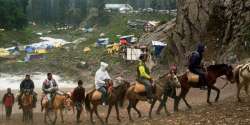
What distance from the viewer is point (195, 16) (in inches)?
1761

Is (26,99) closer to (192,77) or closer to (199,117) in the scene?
(192,77)

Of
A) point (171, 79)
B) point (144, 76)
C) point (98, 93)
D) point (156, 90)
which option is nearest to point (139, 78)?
point (144, 76)

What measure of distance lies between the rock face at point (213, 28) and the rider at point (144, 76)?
1689 centimetres

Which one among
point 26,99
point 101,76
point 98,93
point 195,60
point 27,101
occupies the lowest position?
point 27,101

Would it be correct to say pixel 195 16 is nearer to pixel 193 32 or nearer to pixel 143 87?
pixel 193 32

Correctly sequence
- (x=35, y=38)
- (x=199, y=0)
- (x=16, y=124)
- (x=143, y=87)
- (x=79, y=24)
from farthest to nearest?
(x=79, y=24), (x=35, y=38), (x=199, y=0), (x=16, y=124), (x=143, y=87)

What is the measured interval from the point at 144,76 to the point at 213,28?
2132 centimetres

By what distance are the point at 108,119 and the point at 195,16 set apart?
2097cm

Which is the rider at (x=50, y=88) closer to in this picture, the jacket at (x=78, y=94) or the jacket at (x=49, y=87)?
the jacket at (x=49, y=87)

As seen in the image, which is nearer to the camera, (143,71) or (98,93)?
(143,71)

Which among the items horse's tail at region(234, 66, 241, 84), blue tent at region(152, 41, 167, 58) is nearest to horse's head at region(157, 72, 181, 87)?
horse's tail at region(234, 66, 241, 84)

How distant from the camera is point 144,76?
23641 millimetres

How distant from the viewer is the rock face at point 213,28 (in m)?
40.2

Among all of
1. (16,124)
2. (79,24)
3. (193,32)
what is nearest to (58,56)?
(193,32)
